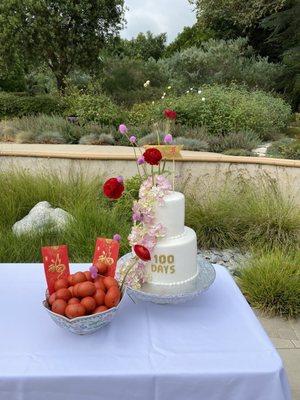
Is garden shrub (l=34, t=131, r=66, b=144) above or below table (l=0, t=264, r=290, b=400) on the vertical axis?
below

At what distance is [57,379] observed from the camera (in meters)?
1.33

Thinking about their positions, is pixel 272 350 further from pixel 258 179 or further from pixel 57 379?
pixel 258 179

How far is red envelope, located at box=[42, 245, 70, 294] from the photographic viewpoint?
1.68 meters

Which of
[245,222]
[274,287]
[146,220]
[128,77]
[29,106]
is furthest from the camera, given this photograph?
[128,77]

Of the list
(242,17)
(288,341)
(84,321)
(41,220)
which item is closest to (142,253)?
(84,321)

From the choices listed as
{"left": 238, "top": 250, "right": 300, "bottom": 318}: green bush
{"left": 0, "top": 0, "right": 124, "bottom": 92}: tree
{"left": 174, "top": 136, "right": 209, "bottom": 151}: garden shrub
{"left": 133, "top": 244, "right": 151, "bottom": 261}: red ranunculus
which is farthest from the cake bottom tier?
{"left": 0, "top": 0, "right": 124, "bottom": 92}: tree

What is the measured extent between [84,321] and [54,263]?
0.33 metres

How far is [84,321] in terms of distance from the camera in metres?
1.46

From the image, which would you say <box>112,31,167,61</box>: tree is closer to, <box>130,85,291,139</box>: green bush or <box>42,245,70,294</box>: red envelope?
<box>130,85,291,139</box>: green bush

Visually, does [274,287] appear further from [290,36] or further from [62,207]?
[290,36]

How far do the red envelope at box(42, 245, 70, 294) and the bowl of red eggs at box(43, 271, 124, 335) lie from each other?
3.9 inches

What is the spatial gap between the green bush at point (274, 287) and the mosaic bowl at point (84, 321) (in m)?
2.09

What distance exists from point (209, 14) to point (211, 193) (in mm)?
12923

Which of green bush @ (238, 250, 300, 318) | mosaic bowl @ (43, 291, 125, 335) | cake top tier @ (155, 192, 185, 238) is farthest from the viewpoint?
green bush @ (238, 250, 300, 318)
